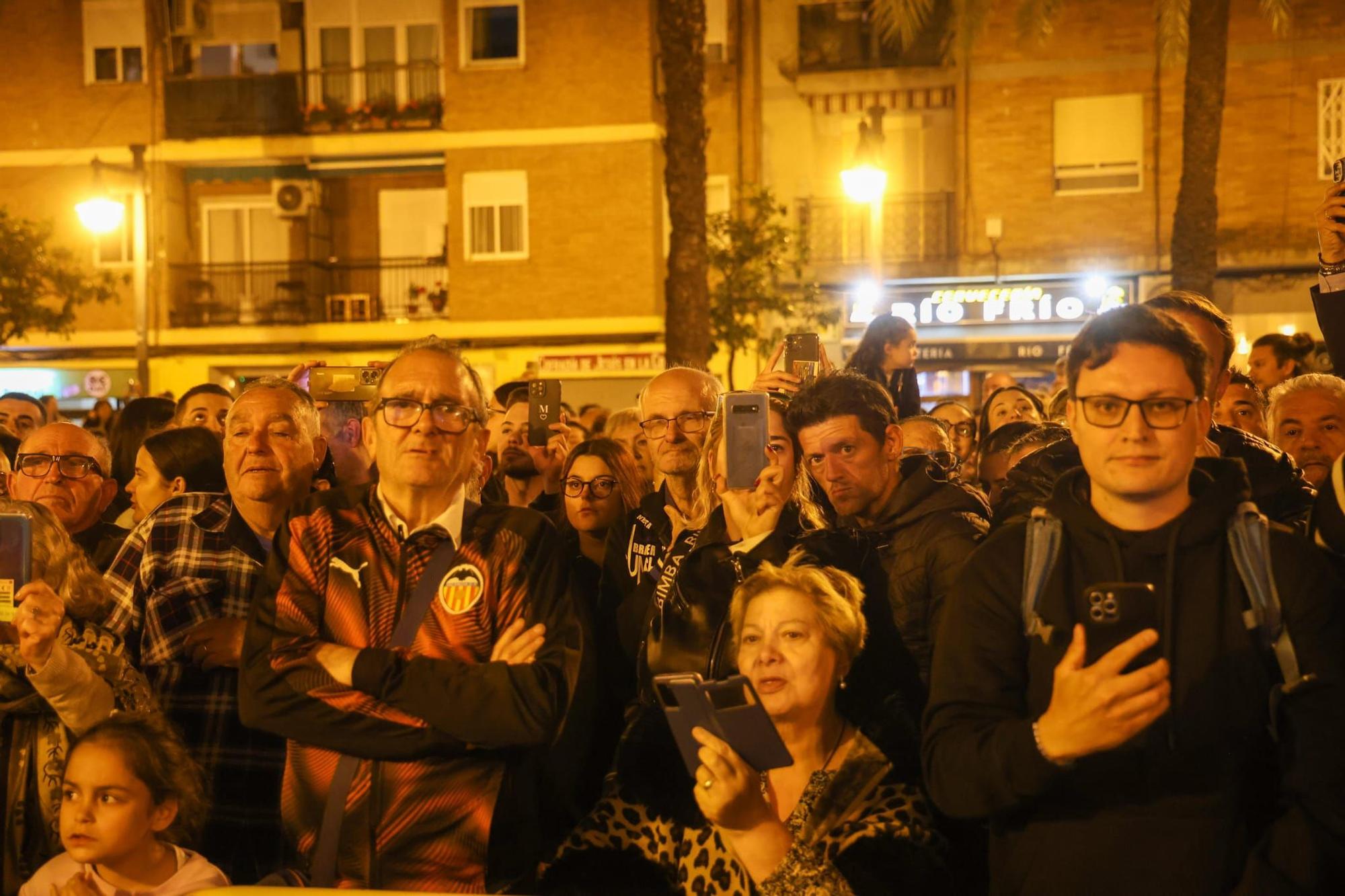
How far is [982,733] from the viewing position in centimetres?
309

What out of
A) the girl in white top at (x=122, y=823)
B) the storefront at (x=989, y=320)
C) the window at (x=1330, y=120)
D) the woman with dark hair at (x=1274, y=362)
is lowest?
the girl in white top at (x=122, y=823)

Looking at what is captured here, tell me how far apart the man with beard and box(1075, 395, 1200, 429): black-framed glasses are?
316 centimetres

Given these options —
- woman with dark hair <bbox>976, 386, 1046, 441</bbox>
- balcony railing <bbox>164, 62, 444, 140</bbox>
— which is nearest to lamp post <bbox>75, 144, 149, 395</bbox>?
balcony railing <bbox>164, 62, 444, 140</bbox>

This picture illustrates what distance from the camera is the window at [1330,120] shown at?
2361cm

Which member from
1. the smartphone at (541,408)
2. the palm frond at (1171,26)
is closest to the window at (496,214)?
the palm frond at (1171,26)

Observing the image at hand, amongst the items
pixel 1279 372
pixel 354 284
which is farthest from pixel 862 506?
pixel 354 284

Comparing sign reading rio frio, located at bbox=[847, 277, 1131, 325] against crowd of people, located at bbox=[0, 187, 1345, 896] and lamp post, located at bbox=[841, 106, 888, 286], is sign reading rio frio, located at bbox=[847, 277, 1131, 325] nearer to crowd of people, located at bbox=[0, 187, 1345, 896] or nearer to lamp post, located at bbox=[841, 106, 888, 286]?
lamp post, located at bbox=[841, 106, 888, 286]

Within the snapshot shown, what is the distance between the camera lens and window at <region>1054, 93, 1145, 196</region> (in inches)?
966

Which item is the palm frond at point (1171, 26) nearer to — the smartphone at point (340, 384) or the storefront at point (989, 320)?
the storefront at point (989, 320)

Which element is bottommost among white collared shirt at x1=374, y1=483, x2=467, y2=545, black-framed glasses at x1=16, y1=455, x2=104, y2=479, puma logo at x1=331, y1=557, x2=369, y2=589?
puma logo at x1=331, y1=557, x2=369, y2=589

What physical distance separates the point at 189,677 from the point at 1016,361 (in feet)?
69.9

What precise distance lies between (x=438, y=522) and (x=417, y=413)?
0.32 meters

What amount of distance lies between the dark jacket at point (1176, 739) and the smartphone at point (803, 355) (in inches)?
104

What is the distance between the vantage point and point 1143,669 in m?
2.84
